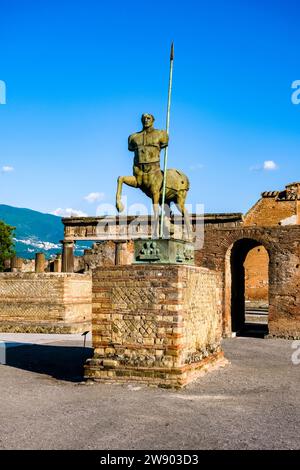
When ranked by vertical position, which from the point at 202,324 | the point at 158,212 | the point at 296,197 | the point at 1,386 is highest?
the point at 296,197

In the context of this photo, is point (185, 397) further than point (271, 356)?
No

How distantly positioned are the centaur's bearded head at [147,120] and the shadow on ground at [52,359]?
170 inches

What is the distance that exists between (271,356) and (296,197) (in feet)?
78.2

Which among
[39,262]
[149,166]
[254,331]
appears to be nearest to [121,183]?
[149,166]

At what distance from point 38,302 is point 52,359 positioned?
764cm

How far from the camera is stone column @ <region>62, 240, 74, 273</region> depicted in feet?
106

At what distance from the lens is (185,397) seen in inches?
304


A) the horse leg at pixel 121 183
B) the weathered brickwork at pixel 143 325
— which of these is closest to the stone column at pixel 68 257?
the horse leg at pixel 121 183

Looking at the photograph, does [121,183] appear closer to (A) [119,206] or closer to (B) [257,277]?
(A) [119,206]

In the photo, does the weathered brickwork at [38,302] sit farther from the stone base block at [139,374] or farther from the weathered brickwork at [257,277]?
the weathered brickwork at [257,277]

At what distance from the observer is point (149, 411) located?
22.4 ft
